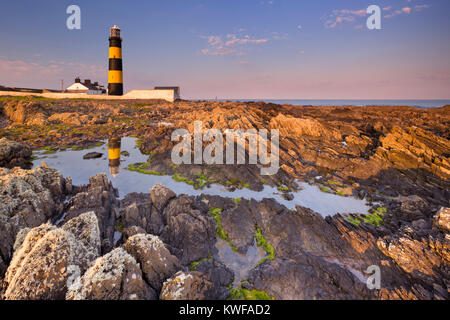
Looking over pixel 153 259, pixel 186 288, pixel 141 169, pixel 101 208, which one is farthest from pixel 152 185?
pixel 186 288

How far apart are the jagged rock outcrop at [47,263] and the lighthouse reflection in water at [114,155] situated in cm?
804

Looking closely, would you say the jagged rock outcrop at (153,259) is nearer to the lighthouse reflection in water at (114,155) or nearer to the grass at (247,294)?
the grass at (247,294)

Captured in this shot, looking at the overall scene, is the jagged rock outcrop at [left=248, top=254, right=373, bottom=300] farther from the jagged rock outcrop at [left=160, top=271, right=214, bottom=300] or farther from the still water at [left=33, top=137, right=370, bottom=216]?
the still water at [left=33, top=137, right=370, bottom=216]

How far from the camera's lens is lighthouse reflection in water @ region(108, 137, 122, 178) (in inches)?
564

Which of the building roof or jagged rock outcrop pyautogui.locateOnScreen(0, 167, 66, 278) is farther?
the building roof

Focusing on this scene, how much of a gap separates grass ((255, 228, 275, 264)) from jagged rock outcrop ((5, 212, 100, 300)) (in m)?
5.12

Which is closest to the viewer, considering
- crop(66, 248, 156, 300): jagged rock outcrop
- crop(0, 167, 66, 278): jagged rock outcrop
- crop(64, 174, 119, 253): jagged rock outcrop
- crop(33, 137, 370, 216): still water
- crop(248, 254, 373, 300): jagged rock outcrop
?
crop(66, 248, 156, 300): jagged rock outcrop

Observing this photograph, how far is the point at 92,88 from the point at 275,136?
83.2m

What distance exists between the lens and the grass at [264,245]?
23.5 feet

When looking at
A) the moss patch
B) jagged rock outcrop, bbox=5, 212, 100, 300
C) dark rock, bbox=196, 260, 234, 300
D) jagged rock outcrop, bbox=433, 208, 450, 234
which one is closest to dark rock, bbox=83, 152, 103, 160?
jagged rock outcrop, bbox=5, 212, 100, 300

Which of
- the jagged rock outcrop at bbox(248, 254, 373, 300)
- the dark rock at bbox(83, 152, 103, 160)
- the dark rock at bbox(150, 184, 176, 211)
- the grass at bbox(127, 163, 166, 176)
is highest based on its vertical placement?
the dark rock at bbox(83, 152, 103, 160)

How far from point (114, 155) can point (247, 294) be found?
1546cm

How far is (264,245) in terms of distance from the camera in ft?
25.1

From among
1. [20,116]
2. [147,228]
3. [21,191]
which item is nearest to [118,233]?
[147,228]
